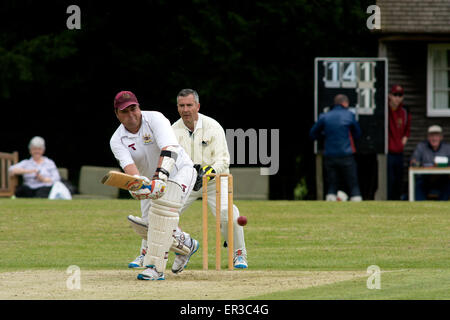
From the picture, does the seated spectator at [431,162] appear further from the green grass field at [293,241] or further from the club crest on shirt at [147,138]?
the club crest on shirt at [147,138]

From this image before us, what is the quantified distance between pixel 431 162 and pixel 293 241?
243 inches

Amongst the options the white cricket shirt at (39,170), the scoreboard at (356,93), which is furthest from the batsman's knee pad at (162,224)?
the scoreboard at (356,93)

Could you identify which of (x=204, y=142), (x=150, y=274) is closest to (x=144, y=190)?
(x=150, y=274)

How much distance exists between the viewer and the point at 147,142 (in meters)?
8.65

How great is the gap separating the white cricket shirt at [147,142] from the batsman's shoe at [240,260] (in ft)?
4.18

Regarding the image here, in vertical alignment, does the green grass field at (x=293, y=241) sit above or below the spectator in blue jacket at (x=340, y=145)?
below

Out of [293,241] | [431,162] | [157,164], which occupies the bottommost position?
[293,241]

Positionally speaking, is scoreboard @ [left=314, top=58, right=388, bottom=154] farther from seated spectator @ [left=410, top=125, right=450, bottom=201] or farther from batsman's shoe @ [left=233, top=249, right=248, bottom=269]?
batsman's shoe @ [left=233, top=249, right=248, bottom=269]

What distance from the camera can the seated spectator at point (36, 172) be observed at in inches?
675

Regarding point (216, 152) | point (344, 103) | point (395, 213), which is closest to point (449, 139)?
point (344, 103)

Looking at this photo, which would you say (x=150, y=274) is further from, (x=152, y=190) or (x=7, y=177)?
(x=7, y=177)

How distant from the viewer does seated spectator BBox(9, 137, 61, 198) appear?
56.3 ft

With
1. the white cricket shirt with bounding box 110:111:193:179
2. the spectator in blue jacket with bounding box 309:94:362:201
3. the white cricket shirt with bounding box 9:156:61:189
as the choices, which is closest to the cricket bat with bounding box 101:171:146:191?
the white cricket shirt with bounding box 110:111:193:179

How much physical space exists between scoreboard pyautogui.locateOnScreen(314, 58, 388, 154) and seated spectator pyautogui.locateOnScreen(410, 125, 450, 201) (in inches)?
36.2
